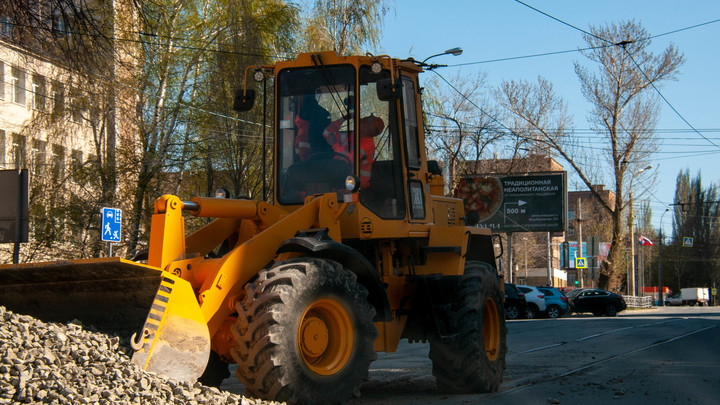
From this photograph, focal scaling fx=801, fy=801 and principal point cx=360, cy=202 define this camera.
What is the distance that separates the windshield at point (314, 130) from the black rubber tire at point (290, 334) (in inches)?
63.4

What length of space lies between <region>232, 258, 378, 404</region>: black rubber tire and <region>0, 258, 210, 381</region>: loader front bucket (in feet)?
1.25

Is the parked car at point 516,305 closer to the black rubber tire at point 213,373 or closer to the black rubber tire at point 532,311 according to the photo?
the black rubber tire at point 532,311

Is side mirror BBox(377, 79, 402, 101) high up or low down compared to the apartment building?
down

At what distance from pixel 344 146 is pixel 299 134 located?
55cm

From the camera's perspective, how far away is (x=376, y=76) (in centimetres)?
873

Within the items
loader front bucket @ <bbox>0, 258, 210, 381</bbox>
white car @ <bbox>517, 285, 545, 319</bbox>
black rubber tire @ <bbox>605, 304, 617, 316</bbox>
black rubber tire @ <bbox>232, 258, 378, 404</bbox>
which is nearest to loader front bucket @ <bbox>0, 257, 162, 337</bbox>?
loader front bucket @ <bbox>0, 258, 210, 381</bbox>

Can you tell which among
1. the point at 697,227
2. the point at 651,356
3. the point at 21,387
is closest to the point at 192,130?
the point at 651,356

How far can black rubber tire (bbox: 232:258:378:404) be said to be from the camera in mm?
6203

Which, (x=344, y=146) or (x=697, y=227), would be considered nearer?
(x=344, y=146)

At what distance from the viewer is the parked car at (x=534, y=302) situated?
36.2 m

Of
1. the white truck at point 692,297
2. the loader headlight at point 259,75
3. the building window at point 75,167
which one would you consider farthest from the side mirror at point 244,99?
the white truck at point 692,297

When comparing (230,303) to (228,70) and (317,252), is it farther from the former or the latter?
(228,70)

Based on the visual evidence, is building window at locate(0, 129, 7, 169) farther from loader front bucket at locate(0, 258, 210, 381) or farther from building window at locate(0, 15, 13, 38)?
loader front bucket at locate(0, 258, 210, 381)

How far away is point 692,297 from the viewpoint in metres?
82.4
